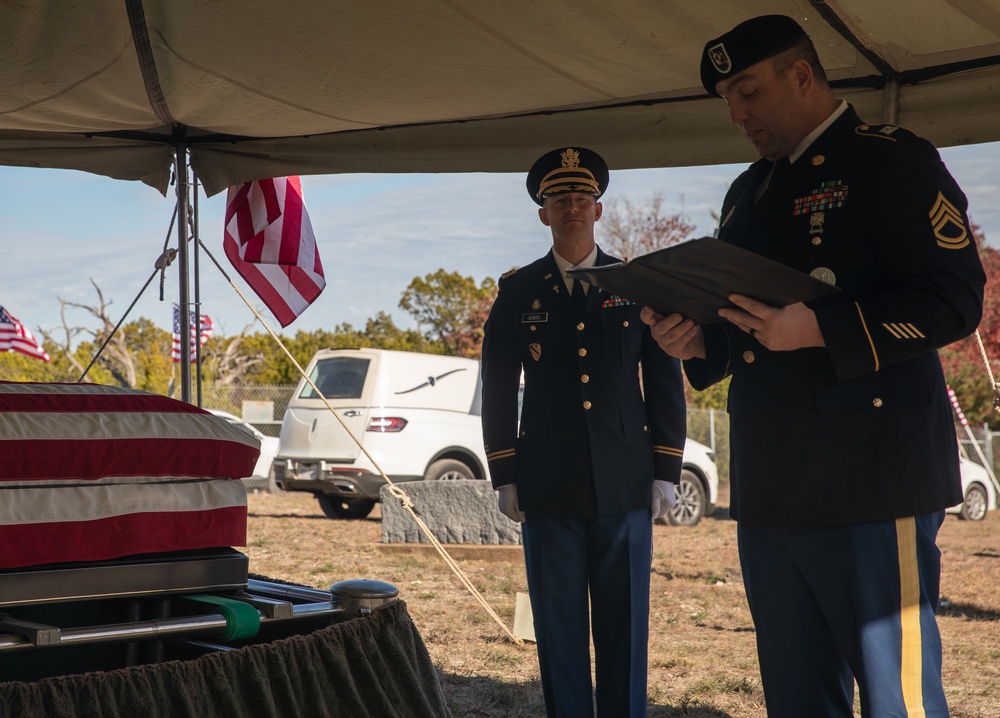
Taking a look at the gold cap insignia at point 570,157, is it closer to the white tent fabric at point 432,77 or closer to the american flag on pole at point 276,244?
the white tent fabric at point 432,77

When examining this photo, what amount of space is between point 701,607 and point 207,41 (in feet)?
15.9

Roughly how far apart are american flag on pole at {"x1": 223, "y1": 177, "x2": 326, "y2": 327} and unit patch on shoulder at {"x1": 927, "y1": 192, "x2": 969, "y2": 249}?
11.3 feet

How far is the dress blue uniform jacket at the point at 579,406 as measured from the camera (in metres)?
2.95

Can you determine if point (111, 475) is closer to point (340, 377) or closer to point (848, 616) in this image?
point (848, 616)

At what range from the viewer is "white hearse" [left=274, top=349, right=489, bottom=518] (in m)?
10.5

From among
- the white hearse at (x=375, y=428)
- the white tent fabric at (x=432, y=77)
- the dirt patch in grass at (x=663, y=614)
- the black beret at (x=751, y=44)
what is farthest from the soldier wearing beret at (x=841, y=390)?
the white hearse at (x=375, y=428)

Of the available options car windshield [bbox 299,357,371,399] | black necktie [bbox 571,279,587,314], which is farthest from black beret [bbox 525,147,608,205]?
car windshield [bbox 299,357,371,399]

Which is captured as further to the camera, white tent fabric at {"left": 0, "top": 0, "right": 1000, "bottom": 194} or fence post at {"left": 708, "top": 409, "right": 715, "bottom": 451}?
fence post at {"left": 708, "top": 409, "right": 715, "bottom": 451}

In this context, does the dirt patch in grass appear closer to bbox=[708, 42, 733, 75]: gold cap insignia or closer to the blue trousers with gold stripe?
the blue trousers with gold stripe

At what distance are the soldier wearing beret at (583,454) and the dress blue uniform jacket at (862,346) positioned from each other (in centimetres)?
118

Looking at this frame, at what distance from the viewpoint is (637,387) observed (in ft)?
9.98

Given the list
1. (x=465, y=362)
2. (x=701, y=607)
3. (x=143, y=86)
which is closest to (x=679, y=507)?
(x=465, y=362)

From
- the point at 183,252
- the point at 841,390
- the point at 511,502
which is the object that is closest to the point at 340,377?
the point at 183,252

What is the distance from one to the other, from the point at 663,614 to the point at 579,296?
3.61 meters
